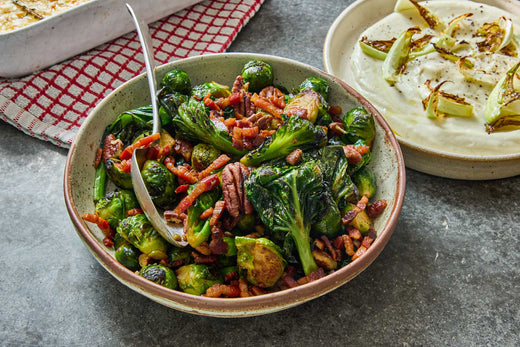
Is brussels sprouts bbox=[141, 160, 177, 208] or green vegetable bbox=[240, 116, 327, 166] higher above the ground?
green vegetable bbox=[240, 116, 327, 166]

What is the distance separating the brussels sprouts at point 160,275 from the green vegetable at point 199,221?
0.58 ft

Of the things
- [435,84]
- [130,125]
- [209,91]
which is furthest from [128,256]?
[435,84]

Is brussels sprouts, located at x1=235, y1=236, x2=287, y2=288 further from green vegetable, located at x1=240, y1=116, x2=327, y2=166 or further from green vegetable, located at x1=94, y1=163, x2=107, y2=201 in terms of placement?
green vegetable, located at x1=94, y1=163, x2=107, y2=201

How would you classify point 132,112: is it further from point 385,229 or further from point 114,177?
point 385,229

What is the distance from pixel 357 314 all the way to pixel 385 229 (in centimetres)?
54

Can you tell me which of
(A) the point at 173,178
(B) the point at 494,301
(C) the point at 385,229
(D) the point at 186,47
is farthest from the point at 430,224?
(D) the point at 186,47

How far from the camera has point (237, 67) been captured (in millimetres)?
3223

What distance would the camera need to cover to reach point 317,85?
295 cm

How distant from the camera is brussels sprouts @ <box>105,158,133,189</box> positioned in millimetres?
2605

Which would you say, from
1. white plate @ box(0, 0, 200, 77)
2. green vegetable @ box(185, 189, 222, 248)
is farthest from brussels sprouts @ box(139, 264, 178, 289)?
white plate @ box(0, 0, 200, 77)

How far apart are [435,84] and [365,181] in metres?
1.44

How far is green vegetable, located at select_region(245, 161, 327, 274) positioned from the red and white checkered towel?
1830 millimetres

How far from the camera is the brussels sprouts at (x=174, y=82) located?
2973 mm

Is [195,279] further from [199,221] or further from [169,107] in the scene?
[169,107]
